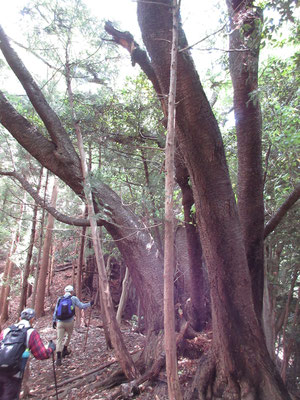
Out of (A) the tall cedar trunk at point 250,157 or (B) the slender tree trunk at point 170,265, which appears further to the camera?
(A) the tall cedar trunk at point 250,157

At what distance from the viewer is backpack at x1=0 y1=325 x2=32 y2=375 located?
3.27 metres

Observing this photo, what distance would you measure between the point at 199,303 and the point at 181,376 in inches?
56.9

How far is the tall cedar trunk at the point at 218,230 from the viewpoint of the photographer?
3184mm

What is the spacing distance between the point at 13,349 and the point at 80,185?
10.2 ft

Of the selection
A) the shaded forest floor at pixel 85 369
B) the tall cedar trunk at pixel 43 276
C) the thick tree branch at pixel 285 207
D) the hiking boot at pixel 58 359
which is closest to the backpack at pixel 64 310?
the hiking boot at pixel 58 359

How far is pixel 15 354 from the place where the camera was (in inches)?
132

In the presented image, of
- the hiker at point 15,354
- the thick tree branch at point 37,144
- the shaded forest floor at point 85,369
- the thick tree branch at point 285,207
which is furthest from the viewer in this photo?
the thick tree branch at point 37,144

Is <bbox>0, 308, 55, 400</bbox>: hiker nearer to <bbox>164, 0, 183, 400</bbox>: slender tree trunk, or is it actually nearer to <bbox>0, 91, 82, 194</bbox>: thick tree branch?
<bbox>164, 0, 183, 400</bbox>: slender tree trunk

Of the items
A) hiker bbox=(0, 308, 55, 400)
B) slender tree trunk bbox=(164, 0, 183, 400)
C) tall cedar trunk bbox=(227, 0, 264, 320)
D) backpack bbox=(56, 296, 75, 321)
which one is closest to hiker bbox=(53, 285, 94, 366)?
backpack bbox=(56, 296, 75, 321)

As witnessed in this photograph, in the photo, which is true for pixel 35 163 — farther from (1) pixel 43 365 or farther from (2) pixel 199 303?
(2) pixel 199 303

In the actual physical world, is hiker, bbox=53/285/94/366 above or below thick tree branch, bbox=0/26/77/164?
below

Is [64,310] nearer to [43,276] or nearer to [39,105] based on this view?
[39,105]

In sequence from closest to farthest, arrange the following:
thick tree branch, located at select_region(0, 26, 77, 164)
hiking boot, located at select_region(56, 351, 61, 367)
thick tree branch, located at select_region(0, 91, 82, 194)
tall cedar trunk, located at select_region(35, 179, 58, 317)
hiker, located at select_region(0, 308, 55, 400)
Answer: hiker, located at select_region(0, 308, 55, 400)
thick tree branch, located at select_region(0, 91, 82, 194)
thick tree branch, located at select_region(0, 26, 77, 164)
hiking boot, located at select_region(56, 351, 61, 367)
tall cedar trunk, located at select_region(35, 179, 58, 317)

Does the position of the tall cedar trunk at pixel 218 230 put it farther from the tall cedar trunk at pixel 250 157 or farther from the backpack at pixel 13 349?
the backpack at pixel 13 349
